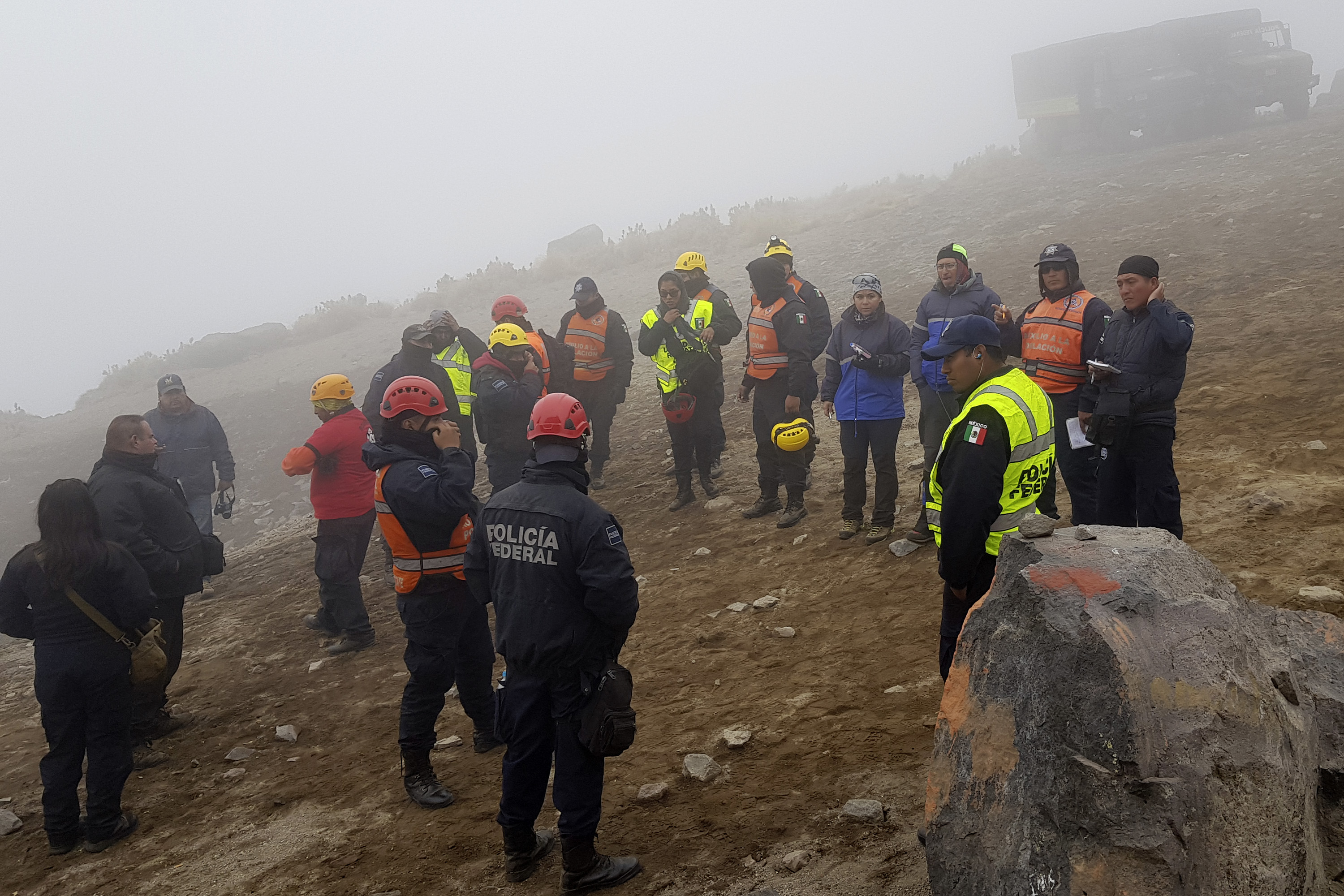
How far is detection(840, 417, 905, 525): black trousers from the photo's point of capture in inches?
251

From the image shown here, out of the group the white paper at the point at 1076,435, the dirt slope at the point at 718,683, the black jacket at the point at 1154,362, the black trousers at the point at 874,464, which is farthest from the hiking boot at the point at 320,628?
the black jacket at the point at 1154,362

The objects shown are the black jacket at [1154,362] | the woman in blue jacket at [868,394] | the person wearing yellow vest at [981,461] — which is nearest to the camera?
the person wearing yellow vest at [981,461]

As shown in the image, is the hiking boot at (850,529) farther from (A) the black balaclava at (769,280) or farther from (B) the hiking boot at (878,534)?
(A) the black balaclava at (769,280)

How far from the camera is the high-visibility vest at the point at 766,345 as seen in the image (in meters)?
7.04

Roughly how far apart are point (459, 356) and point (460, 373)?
0.16 meters

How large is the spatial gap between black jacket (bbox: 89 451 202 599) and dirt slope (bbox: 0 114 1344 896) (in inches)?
41.8

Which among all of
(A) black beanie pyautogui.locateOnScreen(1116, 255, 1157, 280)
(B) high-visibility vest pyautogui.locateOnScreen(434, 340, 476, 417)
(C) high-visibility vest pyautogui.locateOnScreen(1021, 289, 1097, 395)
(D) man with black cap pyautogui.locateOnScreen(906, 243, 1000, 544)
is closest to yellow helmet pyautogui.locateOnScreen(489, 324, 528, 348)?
(B) high-visibility vest pyautogui.locateOnScreen(434, 340, 476, 417)

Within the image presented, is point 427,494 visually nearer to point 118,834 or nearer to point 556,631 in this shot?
point 556,631

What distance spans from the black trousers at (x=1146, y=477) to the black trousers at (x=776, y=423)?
2708 millimetres

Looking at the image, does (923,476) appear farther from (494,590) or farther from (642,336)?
(494,590)

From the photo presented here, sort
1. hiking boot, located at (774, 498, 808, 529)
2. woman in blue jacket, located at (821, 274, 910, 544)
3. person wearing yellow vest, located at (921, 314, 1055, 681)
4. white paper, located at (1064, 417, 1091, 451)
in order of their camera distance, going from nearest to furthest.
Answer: person wearing yellow vest, located at (921, 314, 1055, 681) < white paper, located at (1064, 417, 1091, 451) < woman in blue jacket, located at (821, 274, 910, 544) < hiking boot, located at (774, 498, 808, 529)

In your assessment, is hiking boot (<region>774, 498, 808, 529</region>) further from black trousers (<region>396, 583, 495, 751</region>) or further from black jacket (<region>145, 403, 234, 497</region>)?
black jacket (<region>145, 403, 234, 497</region>)

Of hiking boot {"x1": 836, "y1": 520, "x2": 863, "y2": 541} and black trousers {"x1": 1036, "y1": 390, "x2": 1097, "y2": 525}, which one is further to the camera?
hiking boot {"x1": 836, "y1": 520, "x2": 863, "y2": 541}

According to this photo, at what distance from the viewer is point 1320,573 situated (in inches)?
176
